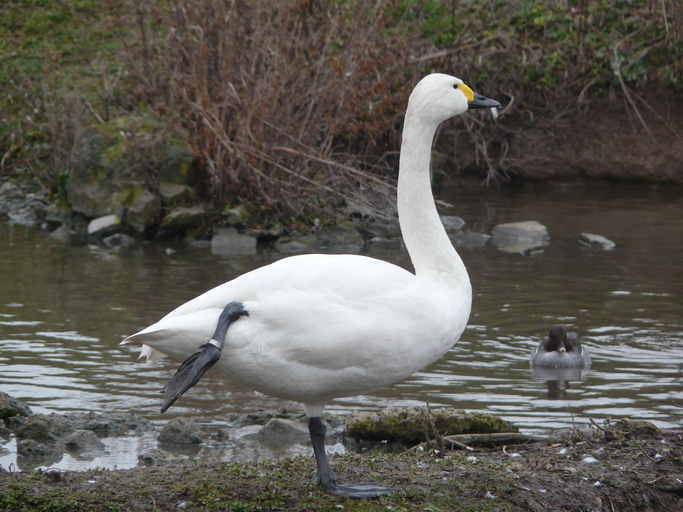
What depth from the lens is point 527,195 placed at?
19.2m

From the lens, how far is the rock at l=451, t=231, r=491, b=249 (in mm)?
15195

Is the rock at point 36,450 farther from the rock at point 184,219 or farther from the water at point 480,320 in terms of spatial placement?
the rock at point 184,219

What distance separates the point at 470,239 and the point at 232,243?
10.1ft

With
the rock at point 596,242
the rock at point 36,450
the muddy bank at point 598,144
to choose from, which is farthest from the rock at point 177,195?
the rock at point 36,450

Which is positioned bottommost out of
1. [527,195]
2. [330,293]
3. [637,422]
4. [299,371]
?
[527,195]

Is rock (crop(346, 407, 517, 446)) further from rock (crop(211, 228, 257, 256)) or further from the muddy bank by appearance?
the muddy bank

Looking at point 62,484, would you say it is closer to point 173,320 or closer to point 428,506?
point 173,320

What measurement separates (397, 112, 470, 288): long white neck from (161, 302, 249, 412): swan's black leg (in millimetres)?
962

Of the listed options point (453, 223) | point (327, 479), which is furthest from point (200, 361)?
point (453, 223)

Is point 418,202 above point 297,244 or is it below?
above

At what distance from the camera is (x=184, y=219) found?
15.4 meters

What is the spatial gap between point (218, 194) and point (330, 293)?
10.9 m

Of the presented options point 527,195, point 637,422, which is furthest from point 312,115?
point 637,422

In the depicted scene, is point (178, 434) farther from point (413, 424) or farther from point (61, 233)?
point (61, 233)
